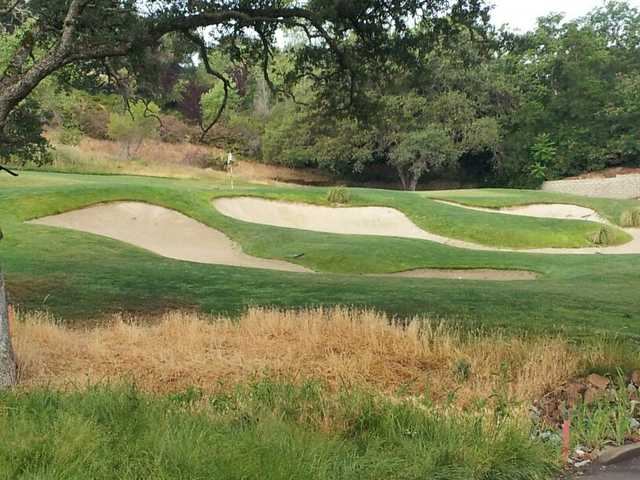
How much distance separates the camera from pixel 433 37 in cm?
1015

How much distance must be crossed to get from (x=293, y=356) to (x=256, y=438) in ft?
9.27

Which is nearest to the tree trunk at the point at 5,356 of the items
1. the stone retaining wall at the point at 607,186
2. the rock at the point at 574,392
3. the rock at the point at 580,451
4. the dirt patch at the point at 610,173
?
the rock at the point at 580,451

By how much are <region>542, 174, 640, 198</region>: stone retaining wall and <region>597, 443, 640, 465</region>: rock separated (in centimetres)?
4637

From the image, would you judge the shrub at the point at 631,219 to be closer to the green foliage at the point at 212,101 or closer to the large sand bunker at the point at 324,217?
the large sand bunker at the point at 324,217

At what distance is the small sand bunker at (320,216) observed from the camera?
28.1 m

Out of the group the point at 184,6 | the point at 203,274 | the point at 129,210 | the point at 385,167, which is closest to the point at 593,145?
the point at 385,167

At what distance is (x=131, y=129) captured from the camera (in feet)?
157

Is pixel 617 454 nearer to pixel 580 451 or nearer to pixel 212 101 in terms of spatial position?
pixel 580 451

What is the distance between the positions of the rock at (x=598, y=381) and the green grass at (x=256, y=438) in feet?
6.65

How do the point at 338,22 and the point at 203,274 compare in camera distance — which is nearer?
the point at 338,22

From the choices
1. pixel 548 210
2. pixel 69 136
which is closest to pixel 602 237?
pixel 548 210

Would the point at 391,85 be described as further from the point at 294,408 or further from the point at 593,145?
the point at 593,145

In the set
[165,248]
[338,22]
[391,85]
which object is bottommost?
[165,248]

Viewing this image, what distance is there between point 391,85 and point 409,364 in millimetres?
6110
